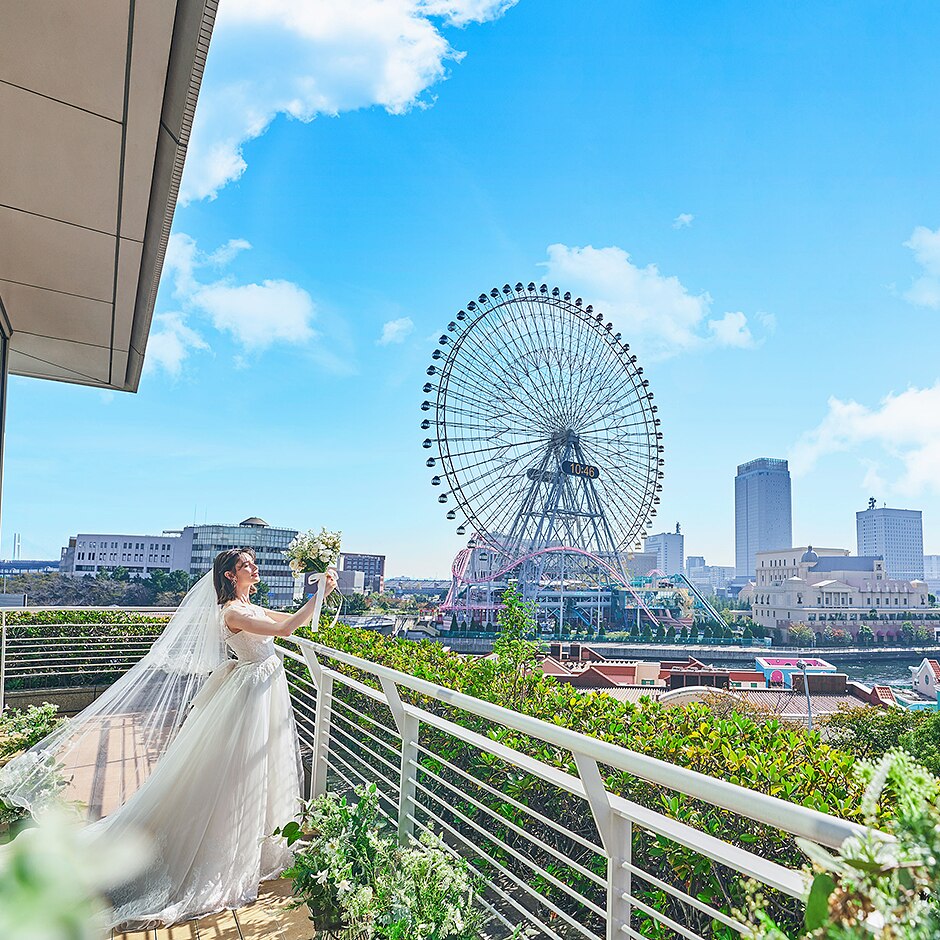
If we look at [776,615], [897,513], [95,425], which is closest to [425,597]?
[776,615]

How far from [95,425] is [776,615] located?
79.2 m

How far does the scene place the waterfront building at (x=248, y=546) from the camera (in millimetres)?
5500

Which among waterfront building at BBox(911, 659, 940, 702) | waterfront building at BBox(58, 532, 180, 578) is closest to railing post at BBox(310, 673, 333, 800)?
waterfront building at BBox(58, 532, 180, 578)

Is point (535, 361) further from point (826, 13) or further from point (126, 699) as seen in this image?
point (826, 13)

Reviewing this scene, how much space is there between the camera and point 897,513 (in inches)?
5551

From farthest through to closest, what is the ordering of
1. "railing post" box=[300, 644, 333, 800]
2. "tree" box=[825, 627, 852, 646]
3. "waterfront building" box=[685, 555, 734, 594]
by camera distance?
1. "waterfront building" box=[685, 555, 734, 594]
2. "tree" box=[825, 627, 852, 646]
3. "railing post" box=[300, 644, 333, 800]

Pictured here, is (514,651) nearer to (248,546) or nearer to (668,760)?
(668,760)

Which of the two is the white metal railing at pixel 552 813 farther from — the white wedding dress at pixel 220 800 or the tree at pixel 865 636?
the tree at pixel 865 636

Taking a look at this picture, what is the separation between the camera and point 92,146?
2115 millimetres

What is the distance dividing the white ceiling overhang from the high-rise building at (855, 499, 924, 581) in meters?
154

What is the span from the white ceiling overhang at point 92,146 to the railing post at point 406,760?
1.76 metres

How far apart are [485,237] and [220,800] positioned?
39034 mm

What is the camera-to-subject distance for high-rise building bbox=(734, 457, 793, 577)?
520 feet

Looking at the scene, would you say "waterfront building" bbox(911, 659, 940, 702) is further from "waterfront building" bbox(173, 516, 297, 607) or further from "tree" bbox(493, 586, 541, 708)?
"tree" bbox(493, 586, 541, 708)
